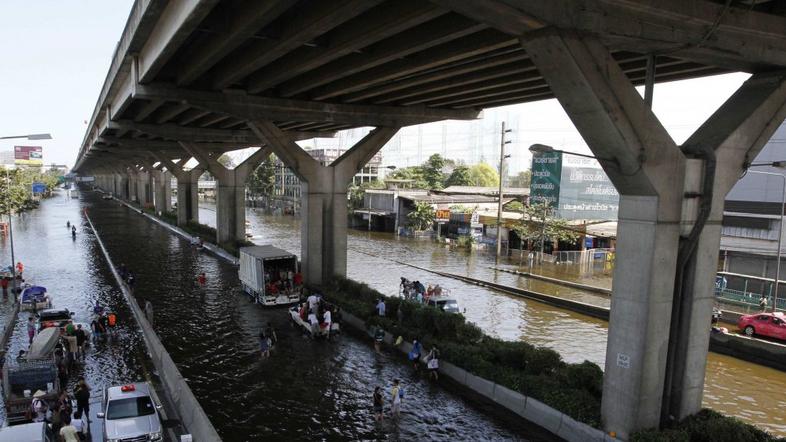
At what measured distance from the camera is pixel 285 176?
125 m

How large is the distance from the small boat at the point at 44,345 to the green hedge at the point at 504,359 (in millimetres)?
10941

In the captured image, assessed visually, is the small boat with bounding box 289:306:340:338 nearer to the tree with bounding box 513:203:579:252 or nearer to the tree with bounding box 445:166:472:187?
the tree with bounding box 513:203:579:252

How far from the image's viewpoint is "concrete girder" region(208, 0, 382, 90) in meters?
13.3

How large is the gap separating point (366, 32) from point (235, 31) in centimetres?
378

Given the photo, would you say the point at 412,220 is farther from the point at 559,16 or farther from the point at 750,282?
the point at 559,16

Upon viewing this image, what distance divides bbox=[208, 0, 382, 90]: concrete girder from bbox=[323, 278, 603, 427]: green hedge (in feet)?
34.2

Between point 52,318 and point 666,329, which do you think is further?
point 52,318

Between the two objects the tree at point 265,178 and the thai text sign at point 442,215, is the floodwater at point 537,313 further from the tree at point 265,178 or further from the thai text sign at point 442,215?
the tree at point 265,178

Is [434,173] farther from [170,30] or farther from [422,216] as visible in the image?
[170,30]

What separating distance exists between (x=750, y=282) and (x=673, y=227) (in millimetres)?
23498

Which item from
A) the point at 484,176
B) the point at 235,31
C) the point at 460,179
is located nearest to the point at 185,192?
the point at 235,31

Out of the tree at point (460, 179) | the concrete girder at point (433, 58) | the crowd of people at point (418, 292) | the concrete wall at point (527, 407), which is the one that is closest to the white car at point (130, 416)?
the concrete wall at point (527, 407)

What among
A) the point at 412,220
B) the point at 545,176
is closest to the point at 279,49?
the point at 545,176

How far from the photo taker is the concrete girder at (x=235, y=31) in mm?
13480
